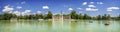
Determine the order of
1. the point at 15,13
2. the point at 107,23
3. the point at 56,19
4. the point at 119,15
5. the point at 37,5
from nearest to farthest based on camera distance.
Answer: the point at 37,5 < the point at 119,15 < the point at 15,13 < the point at 107,23 < the point at 56,19

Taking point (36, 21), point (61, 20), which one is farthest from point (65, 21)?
point (36, 21)

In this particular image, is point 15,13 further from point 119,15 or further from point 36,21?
point 119,15

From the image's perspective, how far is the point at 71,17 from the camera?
15.8 m

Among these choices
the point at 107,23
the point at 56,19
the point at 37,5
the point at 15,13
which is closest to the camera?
the point at 37,5

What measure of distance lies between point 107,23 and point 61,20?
9.79ft

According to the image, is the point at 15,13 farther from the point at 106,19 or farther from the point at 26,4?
the point at 106,19

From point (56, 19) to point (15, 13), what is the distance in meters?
2.91

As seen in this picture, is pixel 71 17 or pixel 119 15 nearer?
pixel 119 15

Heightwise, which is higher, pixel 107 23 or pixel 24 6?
pixel 24 6

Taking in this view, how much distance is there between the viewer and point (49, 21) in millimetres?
16500

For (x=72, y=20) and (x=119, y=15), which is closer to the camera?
(x=119, y=15)

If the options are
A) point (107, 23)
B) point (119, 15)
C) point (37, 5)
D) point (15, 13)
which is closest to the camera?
point (37, 5)

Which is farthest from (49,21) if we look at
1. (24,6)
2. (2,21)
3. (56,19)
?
(24,6)

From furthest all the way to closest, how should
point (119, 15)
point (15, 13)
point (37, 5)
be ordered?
point (15, 13) → point (119, 15) → point (37, 5)
